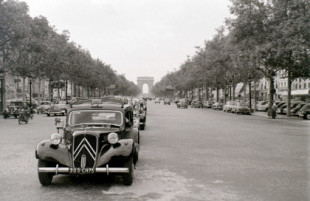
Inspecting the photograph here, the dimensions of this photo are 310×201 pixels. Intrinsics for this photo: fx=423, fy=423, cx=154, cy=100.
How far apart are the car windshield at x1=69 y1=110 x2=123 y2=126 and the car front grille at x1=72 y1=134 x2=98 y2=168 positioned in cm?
134

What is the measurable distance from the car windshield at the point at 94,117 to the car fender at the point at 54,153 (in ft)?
4.53

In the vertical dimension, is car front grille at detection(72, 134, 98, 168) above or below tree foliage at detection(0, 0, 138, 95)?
below

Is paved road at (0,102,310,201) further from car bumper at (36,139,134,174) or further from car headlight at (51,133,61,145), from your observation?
car headlight at (51,133,61,145)

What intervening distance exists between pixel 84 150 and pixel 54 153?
581 mm

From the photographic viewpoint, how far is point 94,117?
31.9 feet

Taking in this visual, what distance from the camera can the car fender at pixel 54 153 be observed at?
8133 millimetres

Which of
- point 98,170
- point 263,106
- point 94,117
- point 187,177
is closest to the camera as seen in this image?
point 98,170

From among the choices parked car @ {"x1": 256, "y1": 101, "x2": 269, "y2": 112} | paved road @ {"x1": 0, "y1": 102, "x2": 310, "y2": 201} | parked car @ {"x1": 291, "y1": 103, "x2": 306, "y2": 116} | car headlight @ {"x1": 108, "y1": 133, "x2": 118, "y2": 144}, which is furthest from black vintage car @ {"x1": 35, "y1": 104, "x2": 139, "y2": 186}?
parked car @ {"x1": 256, "y1": 101, "x2": 269, "y2": 112}

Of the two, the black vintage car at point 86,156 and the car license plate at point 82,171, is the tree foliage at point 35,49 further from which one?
the car license plate at point 82,171

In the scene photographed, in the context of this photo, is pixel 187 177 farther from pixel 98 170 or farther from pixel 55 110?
pixel 55 110

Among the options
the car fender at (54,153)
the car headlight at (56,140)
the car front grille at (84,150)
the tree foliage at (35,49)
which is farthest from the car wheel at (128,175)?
the tree foliage at (35,49)

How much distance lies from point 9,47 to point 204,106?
42.3 m

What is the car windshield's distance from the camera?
9.69 metres

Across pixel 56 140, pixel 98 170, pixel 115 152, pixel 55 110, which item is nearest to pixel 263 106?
pixel 55 110
